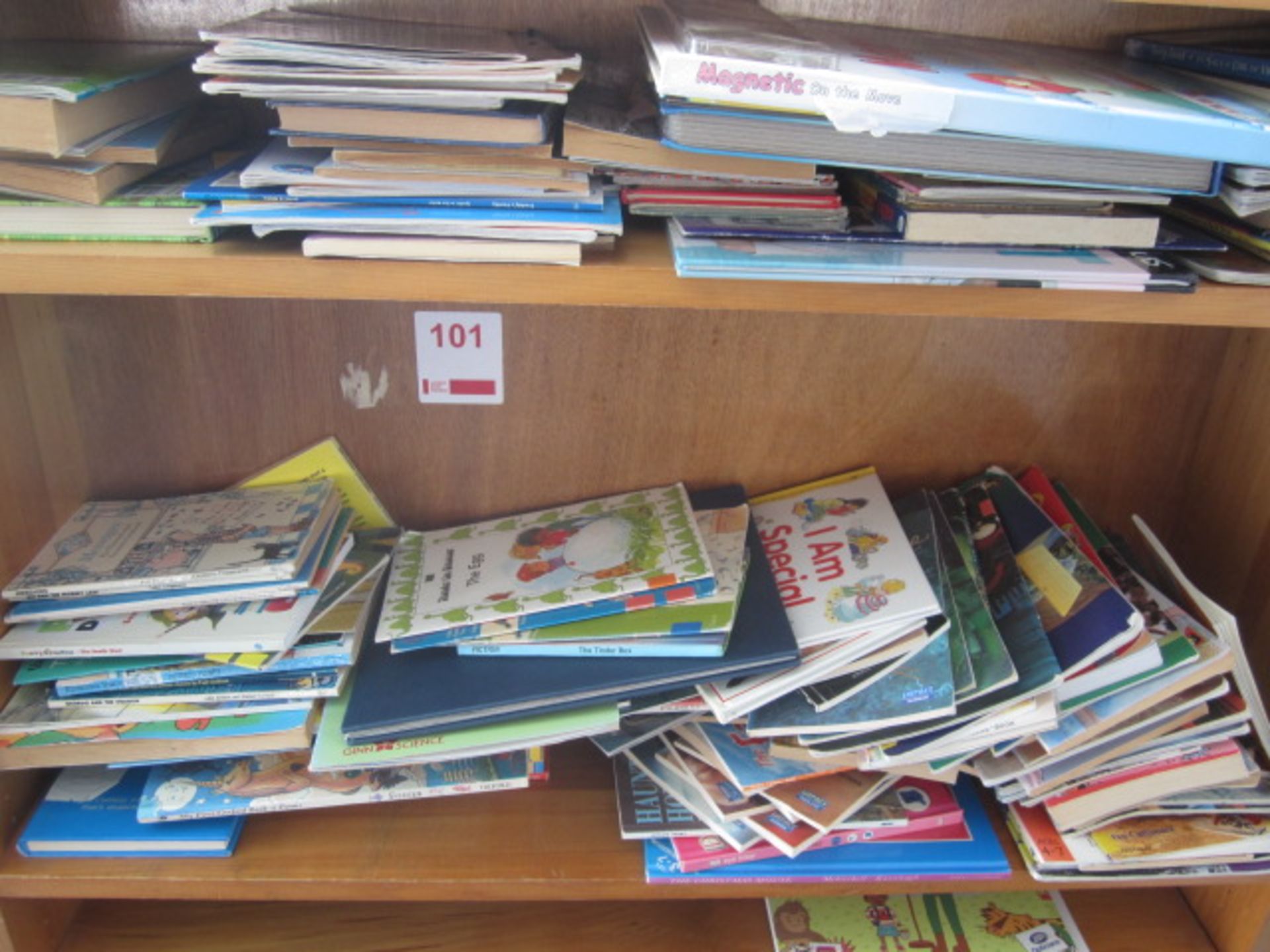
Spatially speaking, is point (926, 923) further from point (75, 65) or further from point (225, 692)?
point (75, 65)

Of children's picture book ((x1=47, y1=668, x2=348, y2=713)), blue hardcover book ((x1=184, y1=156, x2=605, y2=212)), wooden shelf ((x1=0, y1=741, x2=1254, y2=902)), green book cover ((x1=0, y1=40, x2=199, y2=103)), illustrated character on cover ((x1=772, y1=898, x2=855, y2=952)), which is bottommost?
illustrated character on cover ((x1=772, y1=898, x2=855, y2=952))

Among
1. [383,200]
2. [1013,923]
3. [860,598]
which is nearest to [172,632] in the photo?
[383,200]

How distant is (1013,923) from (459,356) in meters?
0.77

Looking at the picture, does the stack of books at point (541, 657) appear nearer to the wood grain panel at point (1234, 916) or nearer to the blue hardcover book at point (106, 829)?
the blue hardcover book at point (106, 829)

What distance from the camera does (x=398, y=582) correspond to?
0.93 metres

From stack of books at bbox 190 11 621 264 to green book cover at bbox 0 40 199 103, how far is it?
0.08 m

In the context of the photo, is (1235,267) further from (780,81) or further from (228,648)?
(228,648)

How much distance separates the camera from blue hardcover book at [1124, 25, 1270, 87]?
0.73 m

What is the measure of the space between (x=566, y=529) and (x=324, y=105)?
1.52 ft

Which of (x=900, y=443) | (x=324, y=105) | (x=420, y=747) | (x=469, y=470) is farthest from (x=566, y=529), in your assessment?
(x=324, y=105)

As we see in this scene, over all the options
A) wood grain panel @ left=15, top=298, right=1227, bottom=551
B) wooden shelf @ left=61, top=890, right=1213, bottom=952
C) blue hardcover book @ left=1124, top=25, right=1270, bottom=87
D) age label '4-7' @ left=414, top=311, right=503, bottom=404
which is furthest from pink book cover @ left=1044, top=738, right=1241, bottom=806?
age label '4-7' @ left=414, top=311, right=503, bottom=404

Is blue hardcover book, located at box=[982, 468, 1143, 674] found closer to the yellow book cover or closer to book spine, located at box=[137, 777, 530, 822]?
book spine, located at box=[137, 777, 530, 822]

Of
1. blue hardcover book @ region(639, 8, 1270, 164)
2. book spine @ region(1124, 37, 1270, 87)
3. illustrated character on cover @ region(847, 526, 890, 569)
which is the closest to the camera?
blue hardcover book @ region(639, 8, 1270, 164)

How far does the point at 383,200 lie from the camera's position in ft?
2.12
